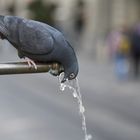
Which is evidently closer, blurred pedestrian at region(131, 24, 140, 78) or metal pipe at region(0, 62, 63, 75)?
metal pipe at region(0, 62, 63, 75)

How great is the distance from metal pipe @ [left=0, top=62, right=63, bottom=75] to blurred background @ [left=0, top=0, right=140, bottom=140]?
4.02 m

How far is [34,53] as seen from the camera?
211cm

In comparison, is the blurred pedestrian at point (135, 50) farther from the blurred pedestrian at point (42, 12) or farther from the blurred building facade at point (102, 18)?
the blurred pedestrian at point (42, 12)

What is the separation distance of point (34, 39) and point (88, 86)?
52.5 feet

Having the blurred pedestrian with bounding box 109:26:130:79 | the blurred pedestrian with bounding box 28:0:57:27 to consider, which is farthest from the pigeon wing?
the blurred pedestrian with bounding box 28:0:57:27

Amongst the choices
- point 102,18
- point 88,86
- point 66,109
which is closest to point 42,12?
point 102,18

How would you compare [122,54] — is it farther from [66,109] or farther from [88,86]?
[66,109]

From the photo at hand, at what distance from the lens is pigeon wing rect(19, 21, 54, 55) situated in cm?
210

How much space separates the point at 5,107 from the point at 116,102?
2.82m

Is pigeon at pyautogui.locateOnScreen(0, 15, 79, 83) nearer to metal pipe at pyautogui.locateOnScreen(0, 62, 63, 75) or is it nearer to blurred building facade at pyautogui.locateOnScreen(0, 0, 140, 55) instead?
metal pipe at pyautogui.locateOnScreen(0, 62, 63, 75)

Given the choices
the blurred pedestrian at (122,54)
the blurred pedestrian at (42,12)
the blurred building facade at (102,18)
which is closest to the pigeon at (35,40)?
the blurred pedestrian at (122,54)

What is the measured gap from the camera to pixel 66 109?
45.1 feet

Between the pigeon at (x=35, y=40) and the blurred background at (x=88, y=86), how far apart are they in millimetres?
4013

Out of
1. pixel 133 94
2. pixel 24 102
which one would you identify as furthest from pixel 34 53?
pixel 133 94
